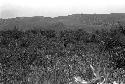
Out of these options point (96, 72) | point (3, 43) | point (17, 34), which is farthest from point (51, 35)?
point (96, 72)

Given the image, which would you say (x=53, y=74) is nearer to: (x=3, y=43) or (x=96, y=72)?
(x=96, y=72)

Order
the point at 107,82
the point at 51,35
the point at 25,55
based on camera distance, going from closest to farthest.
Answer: the point at 107,82, the point at 25,55, the point at 51,35

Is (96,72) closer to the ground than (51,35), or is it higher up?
higher up

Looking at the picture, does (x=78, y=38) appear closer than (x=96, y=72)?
No

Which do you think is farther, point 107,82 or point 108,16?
point 108,16

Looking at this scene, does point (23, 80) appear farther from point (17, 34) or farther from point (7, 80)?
point (17, 34)

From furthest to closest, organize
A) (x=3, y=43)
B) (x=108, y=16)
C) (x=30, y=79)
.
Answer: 1. (x=108, y=16)
2. (x=3, y=43)
3. (x=30, y=79)

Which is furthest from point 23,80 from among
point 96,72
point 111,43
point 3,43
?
Result: point 3,43

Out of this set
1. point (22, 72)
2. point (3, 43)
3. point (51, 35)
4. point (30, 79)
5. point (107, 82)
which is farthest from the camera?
point (51, 35)

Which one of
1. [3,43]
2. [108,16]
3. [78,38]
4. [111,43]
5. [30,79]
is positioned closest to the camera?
[30,79]
